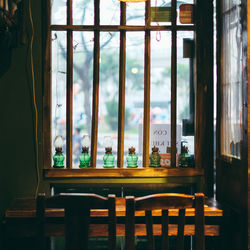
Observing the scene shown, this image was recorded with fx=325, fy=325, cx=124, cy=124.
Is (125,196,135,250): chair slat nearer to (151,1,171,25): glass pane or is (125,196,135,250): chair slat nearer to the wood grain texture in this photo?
the wood grain texture

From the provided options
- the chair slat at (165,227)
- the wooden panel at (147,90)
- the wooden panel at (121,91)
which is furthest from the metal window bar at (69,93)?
the chair slat at (165,227)

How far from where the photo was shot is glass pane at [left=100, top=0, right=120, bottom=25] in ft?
11.2

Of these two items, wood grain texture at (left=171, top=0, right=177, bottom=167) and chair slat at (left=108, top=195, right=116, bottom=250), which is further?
wood grain texture at (left=171, top=0, right=177, bottom=167)

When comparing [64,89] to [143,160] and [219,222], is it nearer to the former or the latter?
[143,160]

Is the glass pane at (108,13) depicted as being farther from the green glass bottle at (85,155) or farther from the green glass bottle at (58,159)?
the green glass bottle at (58,159)

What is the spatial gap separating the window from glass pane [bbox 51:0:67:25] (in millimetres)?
10

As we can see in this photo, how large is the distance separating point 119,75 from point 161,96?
0.50m

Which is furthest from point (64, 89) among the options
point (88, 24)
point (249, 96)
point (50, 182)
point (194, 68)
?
point (249, 96)

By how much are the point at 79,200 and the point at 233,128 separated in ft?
5.18

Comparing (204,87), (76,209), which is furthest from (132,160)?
(76,209)

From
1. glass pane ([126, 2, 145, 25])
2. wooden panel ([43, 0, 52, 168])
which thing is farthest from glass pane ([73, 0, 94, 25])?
glass pane ([126, 2, 145, 25])

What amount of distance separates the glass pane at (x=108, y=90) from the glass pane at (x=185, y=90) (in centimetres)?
66

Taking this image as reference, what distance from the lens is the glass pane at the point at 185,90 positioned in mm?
3453

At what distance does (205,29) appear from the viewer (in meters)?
3.41
